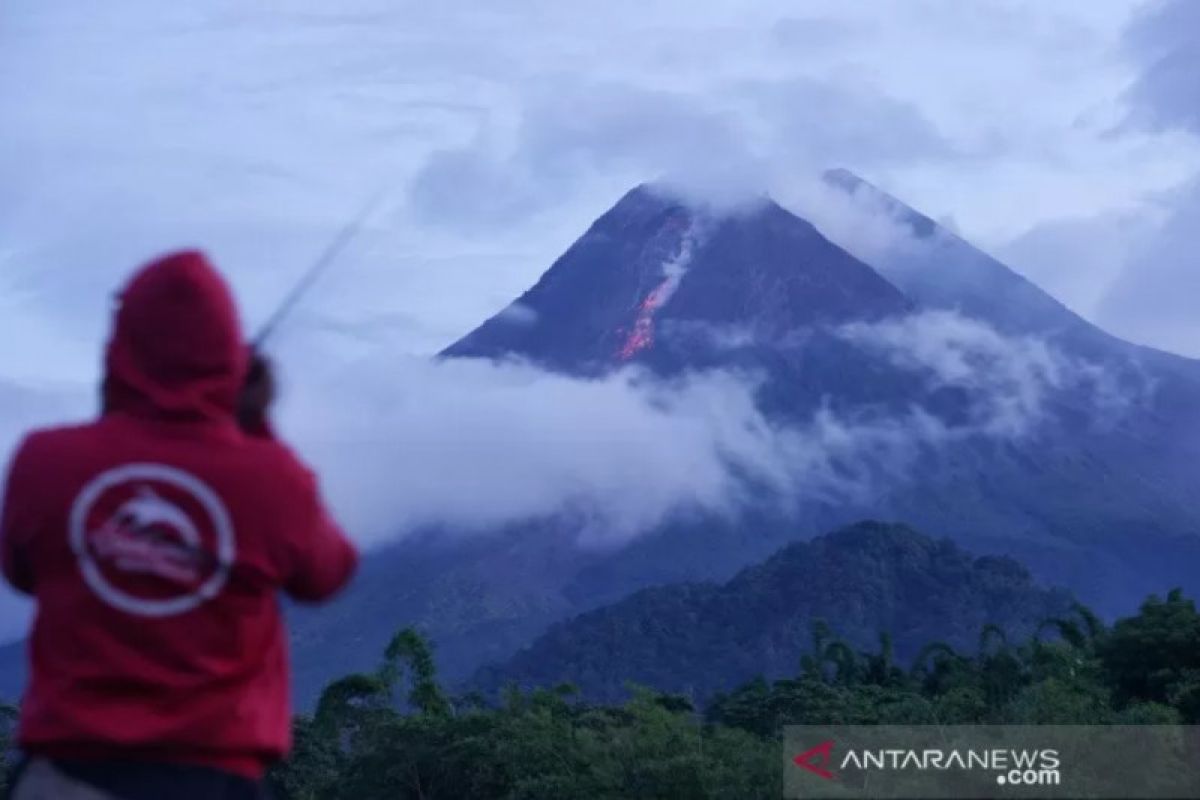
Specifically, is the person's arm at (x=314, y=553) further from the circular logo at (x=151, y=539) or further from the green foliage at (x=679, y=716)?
the green foliage at (x=679, y=716)

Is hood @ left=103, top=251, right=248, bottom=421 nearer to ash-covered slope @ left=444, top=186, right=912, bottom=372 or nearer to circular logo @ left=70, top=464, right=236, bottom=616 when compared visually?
circular logo @ left=70, top=464, right=236, bottom=616

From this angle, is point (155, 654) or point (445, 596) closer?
point (155, 654)

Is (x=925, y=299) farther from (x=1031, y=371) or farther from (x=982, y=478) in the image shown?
(x=982, y=478)

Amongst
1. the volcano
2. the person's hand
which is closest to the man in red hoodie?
the person's hand

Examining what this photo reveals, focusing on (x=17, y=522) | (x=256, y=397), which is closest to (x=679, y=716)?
(x=256, y=397)

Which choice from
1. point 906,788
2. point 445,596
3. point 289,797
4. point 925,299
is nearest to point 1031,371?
point 925,299

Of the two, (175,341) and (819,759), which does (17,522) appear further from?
(819,759)

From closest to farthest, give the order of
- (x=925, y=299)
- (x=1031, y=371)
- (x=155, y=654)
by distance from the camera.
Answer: (x=155, y=654) < (x=1031, y=371) < (x=925, y=299)
